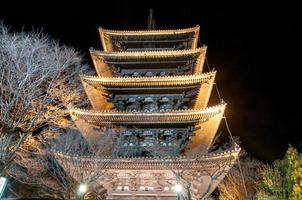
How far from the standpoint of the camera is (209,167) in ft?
49.4

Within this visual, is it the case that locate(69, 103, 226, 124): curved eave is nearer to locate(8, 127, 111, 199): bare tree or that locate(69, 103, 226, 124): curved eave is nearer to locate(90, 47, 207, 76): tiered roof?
locate(8, 127, 111, 199): bare tree

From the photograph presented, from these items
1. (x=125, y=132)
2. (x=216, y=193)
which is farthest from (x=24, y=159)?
(x=216, y=193)

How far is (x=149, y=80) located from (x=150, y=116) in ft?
8.34

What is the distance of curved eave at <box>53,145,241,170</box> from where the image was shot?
1465cm

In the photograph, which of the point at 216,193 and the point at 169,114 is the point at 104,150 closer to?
the point at 169,114

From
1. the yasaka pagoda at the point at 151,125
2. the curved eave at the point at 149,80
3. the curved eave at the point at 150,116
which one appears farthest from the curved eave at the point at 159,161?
the curved eave at the point at 149,80

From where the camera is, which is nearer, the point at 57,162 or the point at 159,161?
the point at 159,161

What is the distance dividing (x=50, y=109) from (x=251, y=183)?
15267mm

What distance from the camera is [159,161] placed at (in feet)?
49.0

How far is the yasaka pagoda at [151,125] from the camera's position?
595 inches

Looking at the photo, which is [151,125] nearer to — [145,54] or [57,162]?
[145,54]

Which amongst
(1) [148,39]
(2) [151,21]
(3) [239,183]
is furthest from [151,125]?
(2) [151,21]

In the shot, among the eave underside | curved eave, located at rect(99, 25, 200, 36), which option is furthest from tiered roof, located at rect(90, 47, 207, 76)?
the eave underside

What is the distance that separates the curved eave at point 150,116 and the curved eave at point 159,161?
2679 millimetres
